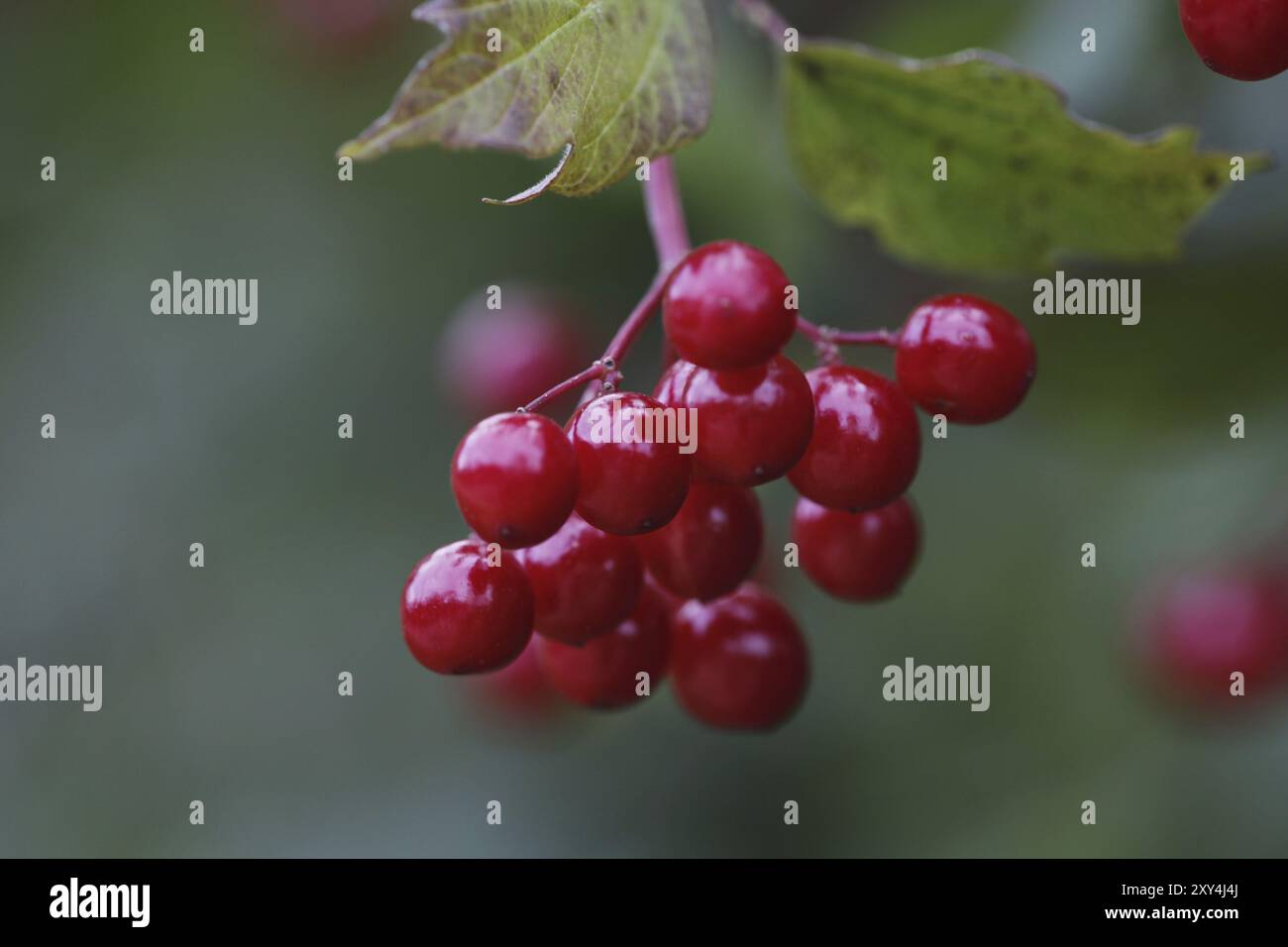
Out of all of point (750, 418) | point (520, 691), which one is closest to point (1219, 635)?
point (520, 691)

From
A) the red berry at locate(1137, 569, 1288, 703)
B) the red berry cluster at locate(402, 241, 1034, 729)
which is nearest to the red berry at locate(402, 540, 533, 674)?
the red berry cluster at locate(402, 241, 1034, 729)

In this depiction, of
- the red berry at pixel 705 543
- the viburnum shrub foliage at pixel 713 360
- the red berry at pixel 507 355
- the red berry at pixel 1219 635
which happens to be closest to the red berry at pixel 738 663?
the viburnum shrub foliage at pixel 713 360

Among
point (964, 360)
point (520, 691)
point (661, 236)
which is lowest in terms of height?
point (520, 691)

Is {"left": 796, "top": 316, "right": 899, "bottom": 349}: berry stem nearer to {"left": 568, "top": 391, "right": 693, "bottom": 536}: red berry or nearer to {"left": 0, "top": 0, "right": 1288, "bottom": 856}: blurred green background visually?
{"left": 568, "top": 391, "right": 693, "bottom": 536}: red berry

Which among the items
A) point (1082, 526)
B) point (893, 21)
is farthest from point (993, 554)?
point (893, 21)

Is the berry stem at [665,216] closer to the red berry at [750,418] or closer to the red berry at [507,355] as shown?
the red berry at [750,418]

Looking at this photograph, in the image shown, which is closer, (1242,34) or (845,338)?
(1242,34)

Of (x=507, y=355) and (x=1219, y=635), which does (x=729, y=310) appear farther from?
(x=1219, y=635)
